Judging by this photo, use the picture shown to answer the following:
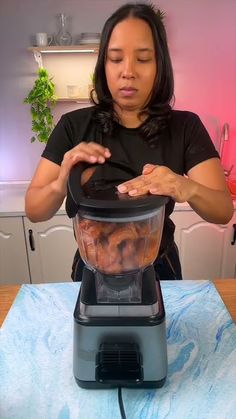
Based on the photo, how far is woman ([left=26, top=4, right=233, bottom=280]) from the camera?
0.86 meters

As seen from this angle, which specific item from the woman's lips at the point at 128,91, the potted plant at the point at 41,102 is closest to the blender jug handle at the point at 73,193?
the woman's lips at the point at 128,91

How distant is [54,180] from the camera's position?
938 mm

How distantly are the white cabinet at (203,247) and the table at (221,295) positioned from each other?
0.92m

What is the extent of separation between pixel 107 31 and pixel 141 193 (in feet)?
1.91

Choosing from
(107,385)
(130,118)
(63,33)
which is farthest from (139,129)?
(63,33)

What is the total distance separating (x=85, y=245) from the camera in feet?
1.91

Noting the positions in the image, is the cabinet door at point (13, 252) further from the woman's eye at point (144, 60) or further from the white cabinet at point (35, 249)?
the woman's eye at point (144, 60)

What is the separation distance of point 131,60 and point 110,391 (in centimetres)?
77

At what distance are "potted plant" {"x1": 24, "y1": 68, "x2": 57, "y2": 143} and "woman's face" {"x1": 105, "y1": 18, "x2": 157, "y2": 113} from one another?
3.35 feet

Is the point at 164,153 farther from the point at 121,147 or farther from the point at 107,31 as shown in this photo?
the point at 107,31

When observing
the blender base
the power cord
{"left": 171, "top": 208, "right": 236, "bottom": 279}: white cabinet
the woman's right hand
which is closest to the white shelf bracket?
{"left": 171, "top": 208, "right": 236, "bottom": 279}: white cabinet

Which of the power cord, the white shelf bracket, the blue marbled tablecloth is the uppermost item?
the white shelf bracket

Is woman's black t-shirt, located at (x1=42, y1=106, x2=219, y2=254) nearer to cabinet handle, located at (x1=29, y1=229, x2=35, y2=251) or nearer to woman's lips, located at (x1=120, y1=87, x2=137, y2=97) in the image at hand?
woman's lips, located at (x1=120, y1=87, x2=137, y2=97)

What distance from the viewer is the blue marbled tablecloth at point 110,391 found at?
1.78ft
